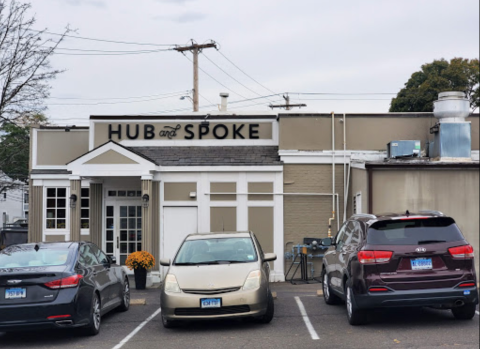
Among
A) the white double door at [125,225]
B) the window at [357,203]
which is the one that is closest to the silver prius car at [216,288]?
the window at [357,203]

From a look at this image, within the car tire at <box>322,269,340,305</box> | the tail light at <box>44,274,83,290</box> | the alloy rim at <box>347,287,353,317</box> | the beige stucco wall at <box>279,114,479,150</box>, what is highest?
the beige stucco wall at <box>279,114,479,150</box>

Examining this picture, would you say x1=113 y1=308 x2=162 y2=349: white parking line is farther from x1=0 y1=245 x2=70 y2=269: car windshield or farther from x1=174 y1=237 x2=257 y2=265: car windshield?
x1=0 y1=245 x2=70 y2=269: car windshield

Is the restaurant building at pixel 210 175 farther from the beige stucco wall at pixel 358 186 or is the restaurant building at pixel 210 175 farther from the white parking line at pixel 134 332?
the white parking line at pixel 134 332

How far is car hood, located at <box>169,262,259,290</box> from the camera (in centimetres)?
974

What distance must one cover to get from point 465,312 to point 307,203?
849 cm

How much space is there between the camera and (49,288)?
9148 millimetres

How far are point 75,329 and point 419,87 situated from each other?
3178cm

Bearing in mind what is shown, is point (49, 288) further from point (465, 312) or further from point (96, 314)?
point (465, 312)

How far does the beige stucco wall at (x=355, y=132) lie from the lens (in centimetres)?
1814

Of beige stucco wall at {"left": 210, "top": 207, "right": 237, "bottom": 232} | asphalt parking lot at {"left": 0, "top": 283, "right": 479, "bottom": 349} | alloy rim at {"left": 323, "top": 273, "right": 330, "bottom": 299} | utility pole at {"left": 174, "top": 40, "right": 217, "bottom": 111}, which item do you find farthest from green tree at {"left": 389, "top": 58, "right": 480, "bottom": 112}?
asphalt parking lot at {"left": 0, "top": 283, "right": 479, "bottom": 349}

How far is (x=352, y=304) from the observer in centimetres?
960

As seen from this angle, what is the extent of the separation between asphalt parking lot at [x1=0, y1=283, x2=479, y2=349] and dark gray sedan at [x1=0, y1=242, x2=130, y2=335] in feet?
1.42

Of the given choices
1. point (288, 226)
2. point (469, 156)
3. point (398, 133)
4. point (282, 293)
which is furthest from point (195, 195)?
point (469, 156)

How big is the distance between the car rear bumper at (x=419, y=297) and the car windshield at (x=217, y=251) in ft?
7.39
